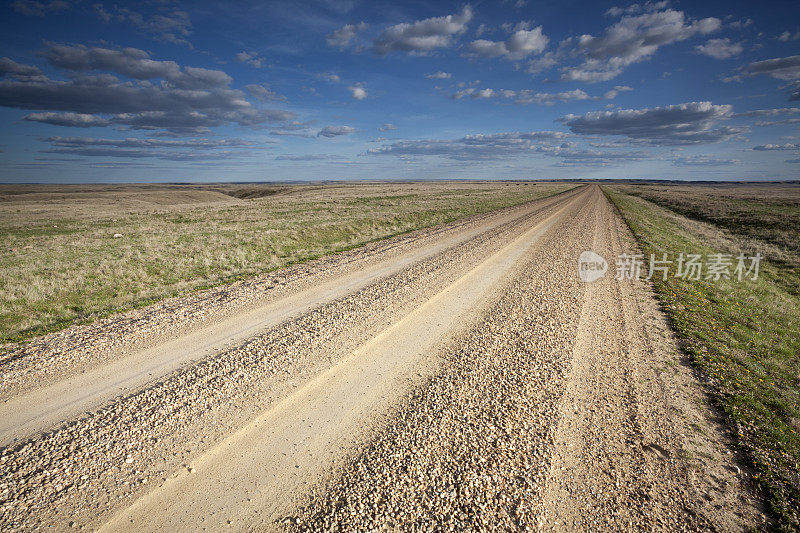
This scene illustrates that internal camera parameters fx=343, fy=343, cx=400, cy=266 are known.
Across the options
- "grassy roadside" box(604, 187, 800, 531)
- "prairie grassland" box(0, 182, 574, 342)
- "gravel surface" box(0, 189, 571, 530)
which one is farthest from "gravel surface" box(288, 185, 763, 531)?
"prairie grassland" box(0, 182, 574, 342)

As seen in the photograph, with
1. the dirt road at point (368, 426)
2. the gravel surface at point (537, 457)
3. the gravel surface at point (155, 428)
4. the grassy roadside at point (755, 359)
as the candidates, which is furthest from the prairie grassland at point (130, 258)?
the grassy roadside at point (755, 359)

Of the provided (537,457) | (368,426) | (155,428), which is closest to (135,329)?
(155,428)

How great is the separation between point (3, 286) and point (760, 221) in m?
56.9

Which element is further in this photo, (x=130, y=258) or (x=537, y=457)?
(x=130, y=258)

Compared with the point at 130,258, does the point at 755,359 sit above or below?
below

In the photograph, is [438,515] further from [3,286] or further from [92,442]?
[3,286]

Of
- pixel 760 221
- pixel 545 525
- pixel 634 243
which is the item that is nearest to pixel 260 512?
pixel 545 525

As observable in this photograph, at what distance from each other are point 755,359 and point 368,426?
9416 mm

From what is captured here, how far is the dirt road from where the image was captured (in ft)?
14.0

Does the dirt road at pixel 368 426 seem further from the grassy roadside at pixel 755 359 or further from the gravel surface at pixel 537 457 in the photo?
the grassy roadside at pixel 755 359

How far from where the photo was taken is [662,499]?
4520 millimetres

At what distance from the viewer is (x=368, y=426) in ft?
18.5

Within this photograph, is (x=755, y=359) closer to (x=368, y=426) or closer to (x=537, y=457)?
(x=537, y=457)

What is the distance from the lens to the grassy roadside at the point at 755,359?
5.04 metres
